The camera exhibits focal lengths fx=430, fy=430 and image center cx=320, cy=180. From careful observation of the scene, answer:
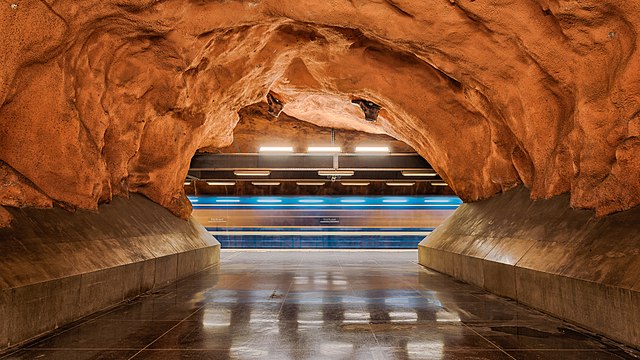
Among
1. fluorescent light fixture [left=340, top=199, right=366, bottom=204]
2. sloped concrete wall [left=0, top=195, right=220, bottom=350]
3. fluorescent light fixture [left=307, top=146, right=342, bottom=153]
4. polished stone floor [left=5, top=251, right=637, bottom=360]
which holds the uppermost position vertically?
fluorescent light fixture [left=307, top=146, right=342, bottom=153]

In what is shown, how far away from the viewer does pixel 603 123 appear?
5.41m

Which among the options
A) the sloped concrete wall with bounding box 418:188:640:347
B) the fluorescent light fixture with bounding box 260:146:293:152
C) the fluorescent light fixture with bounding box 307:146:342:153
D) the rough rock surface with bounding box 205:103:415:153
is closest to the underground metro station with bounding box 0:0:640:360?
the sloped concrete wall with bounding box 418:188:640:347

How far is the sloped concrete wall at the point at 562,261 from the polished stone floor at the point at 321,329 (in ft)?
0.69

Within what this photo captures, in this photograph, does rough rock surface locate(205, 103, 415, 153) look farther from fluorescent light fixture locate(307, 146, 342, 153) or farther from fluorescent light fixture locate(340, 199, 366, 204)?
fluorescent light fixture locate(340, 199, 366, 204)

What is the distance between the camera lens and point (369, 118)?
37.2ft

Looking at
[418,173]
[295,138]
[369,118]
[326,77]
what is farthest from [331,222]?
[326,77]

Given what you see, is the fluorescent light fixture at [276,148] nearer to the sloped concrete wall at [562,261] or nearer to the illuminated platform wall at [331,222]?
the sloped concrete wall at [562,261]

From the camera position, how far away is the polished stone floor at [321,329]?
389cm

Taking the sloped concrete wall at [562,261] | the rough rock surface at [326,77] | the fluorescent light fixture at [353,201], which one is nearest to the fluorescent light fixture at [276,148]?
the rough rock surface at [326,77]

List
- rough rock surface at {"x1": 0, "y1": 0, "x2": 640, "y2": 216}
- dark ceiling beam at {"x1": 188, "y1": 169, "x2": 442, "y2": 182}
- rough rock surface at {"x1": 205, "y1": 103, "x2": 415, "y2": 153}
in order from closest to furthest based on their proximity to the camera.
→ 1. rough rock surface at {"x1": 0, "y1": 0, "x2": 640, "y2": 216}
2. rough rock surface at {"x1": 205, "y1": 103, "x2": 415, "y2": 153}
3. dark ceiling beam at {"x1": 188, "y1": 169, "x2": 442, "y2": 182}

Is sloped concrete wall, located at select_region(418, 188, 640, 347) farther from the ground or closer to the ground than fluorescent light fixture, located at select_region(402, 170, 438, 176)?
closer to the ground

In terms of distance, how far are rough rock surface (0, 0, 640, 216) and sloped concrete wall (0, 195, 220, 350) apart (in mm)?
538

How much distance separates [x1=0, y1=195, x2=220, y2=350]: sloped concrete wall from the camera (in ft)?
14.0

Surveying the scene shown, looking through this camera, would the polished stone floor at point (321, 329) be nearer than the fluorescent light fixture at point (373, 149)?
Yes
